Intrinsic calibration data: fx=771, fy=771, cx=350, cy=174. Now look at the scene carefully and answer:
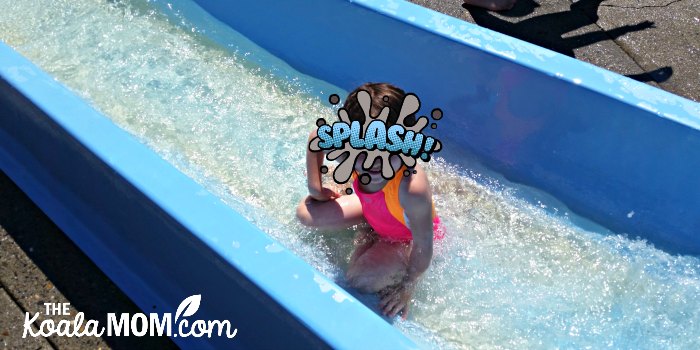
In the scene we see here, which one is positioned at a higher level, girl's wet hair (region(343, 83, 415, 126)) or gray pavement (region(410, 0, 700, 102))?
girl's wet hair (region(343, 83, 415, 126))

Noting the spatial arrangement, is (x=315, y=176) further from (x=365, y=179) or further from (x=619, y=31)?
(x=619, y=31)

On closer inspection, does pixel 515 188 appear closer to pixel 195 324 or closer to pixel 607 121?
pixel 607 121

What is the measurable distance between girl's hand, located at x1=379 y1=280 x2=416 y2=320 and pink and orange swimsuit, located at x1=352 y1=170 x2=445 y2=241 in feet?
0.47

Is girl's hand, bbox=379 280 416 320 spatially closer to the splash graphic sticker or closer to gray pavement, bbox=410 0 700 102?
the splash graphic sticker

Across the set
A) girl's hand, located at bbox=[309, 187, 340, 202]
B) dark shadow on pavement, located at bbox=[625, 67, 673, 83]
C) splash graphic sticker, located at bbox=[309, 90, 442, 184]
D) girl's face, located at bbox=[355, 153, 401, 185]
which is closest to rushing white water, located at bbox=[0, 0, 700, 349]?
girl's hand, located at bbox=[309, 187, 340, 202]

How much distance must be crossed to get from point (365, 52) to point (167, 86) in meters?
0.84

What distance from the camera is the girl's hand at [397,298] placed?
85.0 inches

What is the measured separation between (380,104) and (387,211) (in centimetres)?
42

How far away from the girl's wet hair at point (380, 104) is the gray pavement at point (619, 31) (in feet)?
5.72

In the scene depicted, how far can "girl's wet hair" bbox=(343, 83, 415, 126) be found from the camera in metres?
1.82

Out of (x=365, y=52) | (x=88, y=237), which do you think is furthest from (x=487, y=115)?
(x=88, y=237)

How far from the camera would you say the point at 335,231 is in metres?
2.43

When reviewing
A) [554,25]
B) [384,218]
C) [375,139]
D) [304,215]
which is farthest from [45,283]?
[554,25]

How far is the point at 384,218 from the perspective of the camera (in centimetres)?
218
